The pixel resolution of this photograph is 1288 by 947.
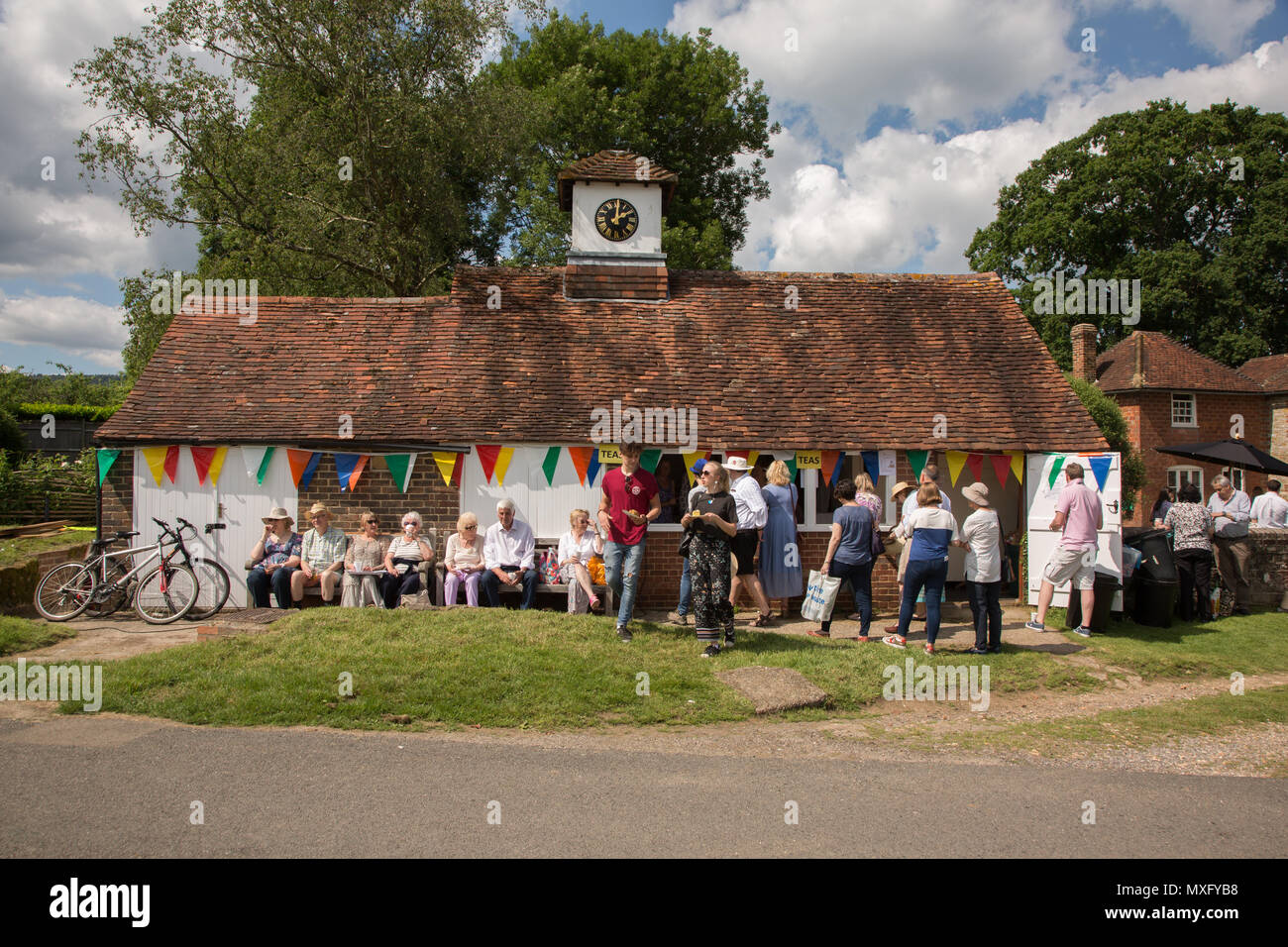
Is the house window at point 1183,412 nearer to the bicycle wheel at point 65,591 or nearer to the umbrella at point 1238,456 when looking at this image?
the umbrella at point 1238,456

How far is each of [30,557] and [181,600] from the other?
11.8ft

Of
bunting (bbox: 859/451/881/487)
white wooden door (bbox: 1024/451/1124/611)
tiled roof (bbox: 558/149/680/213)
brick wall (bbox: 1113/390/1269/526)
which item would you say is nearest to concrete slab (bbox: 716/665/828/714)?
bunting (bbox: 859/451/881/487)

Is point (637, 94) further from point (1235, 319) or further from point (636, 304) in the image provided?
point (1235, 319)

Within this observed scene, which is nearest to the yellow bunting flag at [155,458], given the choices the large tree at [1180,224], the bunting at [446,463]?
the bunting at [446,463]

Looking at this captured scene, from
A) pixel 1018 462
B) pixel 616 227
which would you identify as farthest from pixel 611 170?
pixel 1018 462

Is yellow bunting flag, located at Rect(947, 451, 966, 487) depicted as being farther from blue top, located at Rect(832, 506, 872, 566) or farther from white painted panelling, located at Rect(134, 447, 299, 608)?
white painted panelling, located at Rect(134, 447, 299, 608)

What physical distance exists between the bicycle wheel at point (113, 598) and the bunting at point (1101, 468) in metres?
12.8

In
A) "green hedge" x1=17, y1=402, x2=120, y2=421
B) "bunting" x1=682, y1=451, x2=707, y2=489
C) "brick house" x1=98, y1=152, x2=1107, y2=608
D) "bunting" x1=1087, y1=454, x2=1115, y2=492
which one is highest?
"green hedge" x1=17, y1=402, x2=120, y2=421

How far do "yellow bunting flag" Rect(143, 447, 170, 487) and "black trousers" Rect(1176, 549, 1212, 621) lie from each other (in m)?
14.1

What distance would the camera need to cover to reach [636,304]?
45.8 feet

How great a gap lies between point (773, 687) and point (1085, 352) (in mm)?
30556

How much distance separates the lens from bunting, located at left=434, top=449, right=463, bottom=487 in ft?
36.1

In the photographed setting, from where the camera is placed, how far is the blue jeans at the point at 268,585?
9.98 metres

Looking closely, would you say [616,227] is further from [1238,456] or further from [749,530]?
[1238,456]
